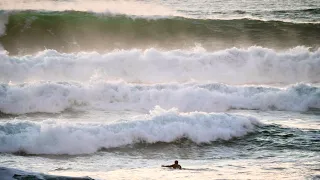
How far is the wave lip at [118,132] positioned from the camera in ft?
45.4

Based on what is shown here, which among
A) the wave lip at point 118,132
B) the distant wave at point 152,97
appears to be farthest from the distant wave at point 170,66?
the wave lip at point 118,132

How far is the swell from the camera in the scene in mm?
28797

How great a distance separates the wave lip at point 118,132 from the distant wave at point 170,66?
270 inches

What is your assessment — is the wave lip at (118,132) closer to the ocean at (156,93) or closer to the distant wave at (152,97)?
the ocean at (156,93)

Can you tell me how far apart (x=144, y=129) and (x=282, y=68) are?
11.1 metres

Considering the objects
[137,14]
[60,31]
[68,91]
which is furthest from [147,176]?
[137,14]

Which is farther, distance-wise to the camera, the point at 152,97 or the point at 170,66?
the point at 170,66

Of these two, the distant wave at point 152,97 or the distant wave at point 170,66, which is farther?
the distant wave at point 170,66

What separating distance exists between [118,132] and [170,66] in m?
9.47

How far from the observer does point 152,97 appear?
63.5 feet

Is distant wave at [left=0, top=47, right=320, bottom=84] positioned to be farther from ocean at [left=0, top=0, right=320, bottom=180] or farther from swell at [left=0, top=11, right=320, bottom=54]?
swell at [left=0, top=11, right=320, bottom=54]

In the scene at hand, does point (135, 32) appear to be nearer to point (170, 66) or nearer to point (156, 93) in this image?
point (170, 66)

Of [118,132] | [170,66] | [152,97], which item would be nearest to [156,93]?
[152,97]

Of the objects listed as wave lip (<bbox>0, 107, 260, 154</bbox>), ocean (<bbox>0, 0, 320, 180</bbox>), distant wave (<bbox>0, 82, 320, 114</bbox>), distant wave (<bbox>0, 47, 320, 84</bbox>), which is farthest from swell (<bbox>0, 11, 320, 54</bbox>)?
wave lip (<bbox>0, 107, 260, 154</bbox>)
